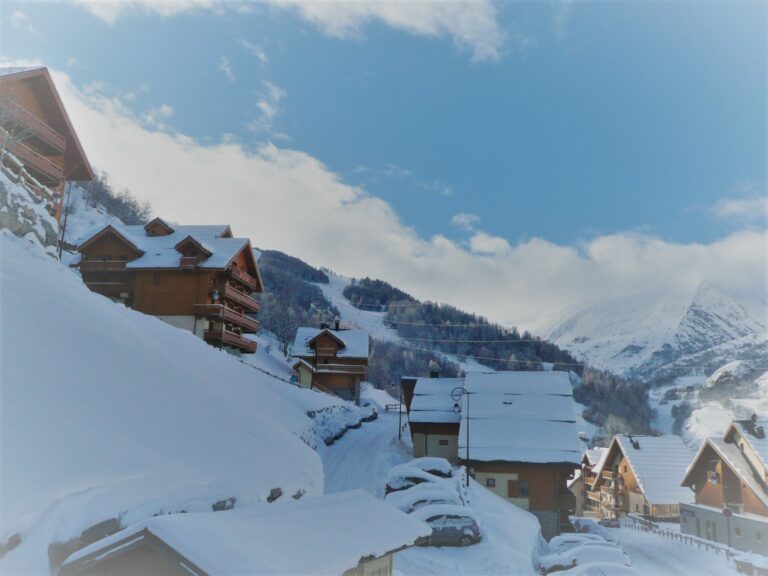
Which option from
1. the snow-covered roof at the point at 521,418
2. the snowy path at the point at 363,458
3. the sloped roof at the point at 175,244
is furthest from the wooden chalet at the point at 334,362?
the snow-covered roof at the point at 521,418

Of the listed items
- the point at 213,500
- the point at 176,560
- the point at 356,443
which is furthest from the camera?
the point at 356,443

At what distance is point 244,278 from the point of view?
1950 inches

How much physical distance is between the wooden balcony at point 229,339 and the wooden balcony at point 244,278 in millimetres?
4908

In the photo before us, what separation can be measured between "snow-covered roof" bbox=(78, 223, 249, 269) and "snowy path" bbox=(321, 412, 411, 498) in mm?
18078

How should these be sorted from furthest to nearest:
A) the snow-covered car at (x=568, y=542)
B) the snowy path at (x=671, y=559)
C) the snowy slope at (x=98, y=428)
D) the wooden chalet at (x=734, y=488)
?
the wooden chalet at (x=734, y=488) → the snowy path at (x=671, y=559) → the snow-covered car at (x=568, y=542) → the snowy slope at (x=98, y=428)

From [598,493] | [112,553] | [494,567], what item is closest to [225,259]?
[494,567]

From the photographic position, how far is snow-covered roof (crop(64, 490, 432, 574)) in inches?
295

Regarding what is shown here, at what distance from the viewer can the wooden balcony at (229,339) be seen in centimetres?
4512

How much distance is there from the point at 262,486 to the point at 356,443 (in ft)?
102

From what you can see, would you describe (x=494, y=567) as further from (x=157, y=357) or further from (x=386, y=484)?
(x=157, y=357)

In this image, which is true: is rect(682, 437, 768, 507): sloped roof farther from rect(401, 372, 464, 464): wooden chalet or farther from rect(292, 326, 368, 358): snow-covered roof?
rect(292, 326, 368, 358): snow-covered roof

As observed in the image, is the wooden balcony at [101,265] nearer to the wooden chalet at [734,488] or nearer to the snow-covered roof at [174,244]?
the snow-covered roof at [174,244]

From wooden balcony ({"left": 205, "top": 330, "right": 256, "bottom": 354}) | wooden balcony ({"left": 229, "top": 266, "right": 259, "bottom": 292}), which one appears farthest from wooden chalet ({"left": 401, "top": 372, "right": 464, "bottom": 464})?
wooden balcony ({"left": 229, "top": 266, "right": 259, "bottom": 292})

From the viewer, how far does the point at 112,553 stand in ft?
24.9
